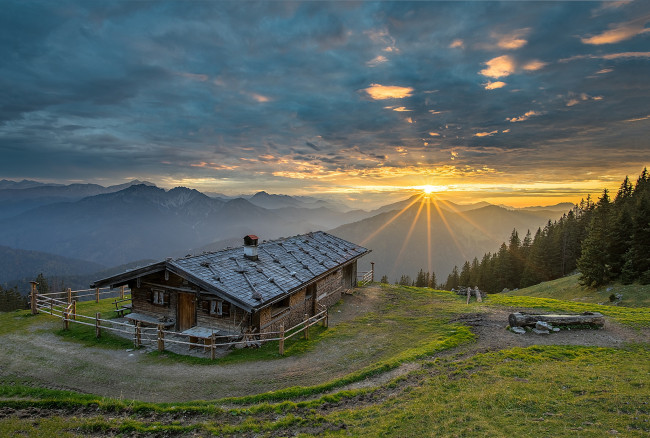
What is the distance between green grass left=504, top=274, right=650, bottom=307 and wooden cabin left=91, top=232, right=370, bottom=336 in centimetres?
2734

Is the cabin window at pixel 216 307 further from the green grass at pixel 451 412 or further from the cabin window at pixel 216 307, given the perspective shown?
the green grass at pixel 451 412

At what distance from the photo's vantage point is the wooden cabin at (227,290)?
17.4 meters

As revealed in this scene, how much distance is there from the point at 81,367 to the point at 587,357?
77.1ft

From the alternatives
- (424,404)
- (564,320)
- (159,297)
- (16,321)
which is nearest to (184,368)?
(159,297)

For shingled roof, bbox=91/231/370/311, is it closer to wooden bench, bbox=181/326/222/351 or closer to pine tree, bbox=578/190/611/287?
wooden bench, bbox=181/326/222/351

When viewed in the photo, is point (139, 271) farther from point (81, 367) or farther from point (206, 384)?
point (206, 384)

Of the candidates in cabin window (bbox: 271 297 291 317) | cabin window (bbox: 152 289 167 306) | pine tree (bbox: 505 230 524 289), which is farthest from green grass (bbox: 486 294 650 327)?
pine tree (bbox: 505 230 524 289)

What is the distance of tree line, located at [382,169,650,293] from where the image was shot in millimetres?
31484

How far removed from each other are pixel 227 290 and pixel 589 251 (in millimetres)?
39436

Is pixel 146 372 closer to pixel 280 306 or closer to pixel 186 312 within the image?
pixel 186 312

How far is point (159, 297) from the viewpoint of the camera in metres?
19.9

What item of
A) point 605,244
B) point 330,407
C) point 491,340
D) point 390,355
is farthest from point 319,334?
point 605,244

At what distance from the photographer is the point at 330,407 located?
10.8 meters

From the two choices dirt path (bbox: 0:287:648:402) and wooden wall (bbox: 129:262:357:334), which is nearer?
dirt path (bbox: 0:287:648:402)
